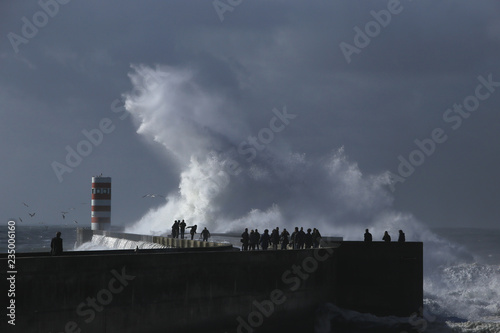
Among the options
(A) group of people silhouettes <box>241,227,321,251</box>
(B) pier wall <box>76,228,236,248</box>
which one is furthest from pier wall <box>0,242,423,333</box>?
(B) pier wall <box>76,228,236,248</box>

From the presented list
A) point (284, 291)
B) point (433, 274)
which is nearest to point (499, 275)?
point (433, 274)

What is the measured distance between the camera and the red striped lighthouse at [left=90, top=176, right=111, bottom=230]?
52.5 metres

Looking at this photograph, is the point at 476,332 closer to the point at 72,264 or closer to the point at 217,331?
the point at 217,331

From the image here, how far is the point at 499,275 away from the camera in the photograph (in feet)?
169

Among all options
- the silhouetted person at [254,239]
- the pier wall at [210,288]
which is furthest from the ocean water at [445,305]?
the silhouetted person at [254,239]

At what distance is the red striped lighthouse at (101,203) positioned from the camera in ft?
172

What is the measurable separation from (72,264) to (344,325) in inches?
377

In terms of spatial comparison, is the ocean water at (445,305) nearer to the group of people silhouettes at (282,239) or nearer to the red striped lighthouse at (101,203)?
the red striped lighthouse at (101,203)

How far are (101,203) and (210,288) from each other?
37296 millimetres
